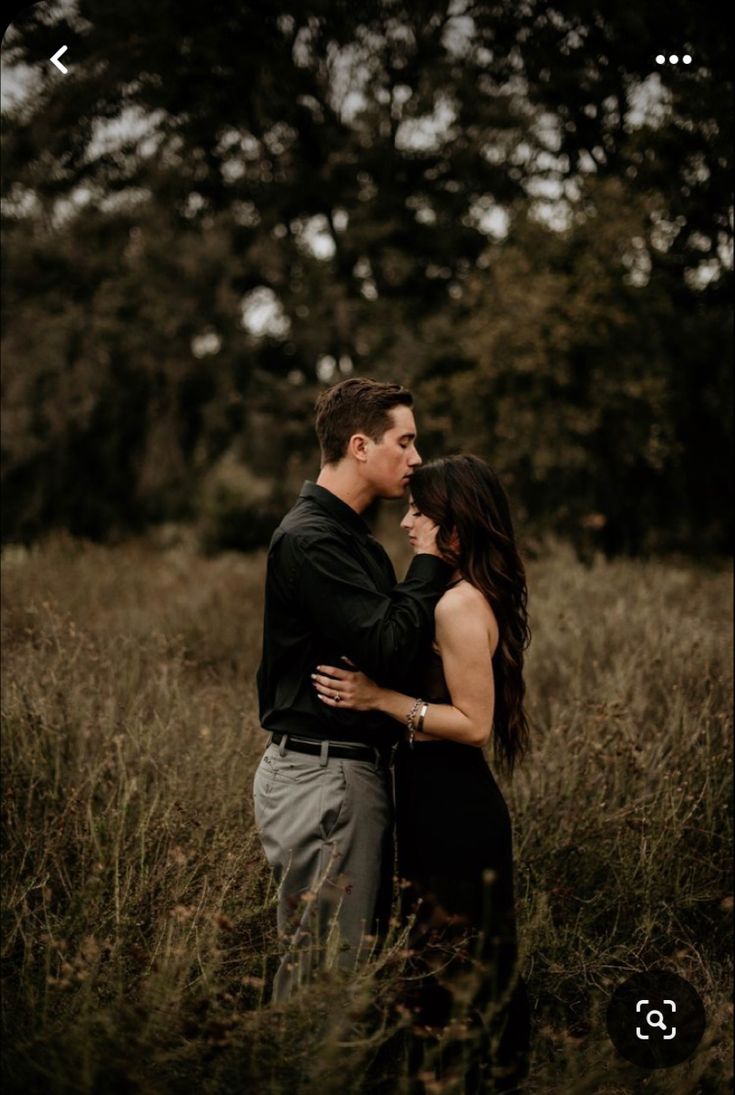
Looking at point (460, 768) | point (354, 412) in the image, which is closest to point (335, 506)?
point (354, 412)

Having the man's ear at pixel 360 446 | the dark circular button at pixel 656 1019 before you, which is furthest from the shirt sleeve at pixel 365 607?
the dark circular button at pixel 656 1019

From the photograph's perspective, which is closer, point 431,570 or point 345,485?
point 431,570

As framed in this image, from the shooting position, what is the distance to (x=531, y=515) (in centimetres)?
1375

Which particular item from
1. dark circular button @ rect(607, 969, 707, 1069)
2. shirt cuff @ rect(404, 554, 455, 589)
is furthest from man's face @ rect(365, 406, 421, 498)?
dark circular button @ rect(607, 969, 707, 1069)

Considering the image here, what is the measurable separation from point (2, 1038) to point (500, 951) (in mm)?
1487

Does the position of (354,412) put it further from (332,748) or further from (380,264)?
(380,264)

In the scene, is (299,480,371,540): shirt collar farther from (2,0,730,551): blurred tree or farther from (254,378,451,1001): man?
(2,0,730,551): blurred tree

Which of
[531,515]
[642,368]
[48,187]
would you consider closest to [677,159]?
[642,368]

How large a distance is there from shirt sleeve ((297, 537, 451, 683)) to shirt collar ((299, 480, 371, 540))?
0.18 meters

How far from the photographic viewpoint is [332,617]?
2865 millimetres

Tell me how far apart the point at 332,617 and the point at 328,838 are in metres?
0.72

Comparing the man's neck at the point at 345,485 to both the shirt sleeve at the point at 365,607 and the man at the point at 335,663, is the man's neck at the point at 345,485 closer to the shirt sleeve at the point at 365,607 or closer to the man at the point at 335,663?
the man at the point at 335,663

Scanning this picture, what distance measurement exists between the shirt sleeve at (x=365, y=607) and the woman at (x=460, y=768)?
9 centimetres

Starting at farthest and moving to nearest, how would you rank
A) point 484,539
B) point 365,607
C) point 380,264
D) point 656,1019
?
1. point 380,264
2. point 656,1019
3. point 484,539
4. point 365,607
